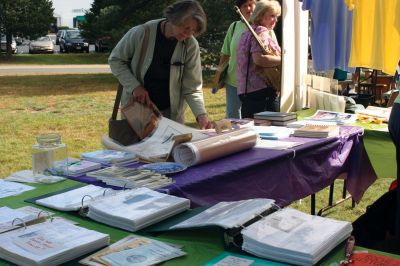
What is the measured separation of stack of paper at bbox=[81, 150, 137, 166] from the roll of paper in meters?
0.20

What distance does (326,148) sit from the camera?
2.80 m

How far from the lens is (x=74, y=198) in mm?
1692

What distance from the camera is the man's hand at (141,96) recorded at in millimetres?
2672

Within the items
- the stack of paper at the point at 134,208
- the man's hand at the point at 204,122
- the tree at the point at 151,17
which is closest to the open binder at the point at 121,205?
the stack of paper at the point at 134,208

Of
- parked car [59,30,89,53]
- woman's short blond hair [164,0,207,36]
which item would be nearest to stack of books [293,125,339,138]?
woman's short blond hair [164,0,207,36]

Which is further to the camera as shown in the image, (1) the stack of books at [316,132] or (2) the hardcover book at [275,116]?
(2) the hardcover book at [275,116]

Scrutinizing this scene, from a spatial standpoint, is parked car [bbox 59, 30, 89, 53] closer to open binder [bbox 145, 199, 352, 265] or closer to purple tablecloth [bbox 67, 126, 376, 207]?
purple tablecloth [bbox 67, 126, 376, 207]

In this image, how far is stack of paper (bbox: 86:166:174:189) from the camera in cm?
184

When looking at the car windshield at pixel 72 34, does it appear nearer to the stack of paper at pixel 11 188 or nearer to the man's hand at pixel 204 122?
the man's hand at pixel 204 122

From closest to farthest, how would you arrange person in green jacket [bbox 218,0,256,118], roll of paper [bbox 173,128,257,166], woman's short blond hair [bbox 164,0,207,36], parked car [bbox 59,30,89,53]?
roll of paper [bbox 173,128,257,166] → woman's short blond hair [bbox 164,0,207,36] → person in green jacket [bbox 218,0,256,118] → parked car [bbox 59,30,89,53]

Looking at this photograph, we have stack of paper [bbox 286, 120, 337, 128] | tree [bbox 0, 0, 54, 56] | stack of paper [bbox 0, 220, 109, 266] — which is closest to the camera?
stack of paper [bbox 0, 220, 109, 266]

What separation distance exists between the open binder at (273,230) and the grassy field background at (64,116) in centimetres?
256

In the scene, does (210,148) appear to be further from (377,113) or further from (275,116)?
(377,113)

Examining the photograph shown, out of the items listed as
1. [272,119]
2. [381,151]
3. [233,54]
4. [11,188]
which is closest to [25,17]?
[233,54]
